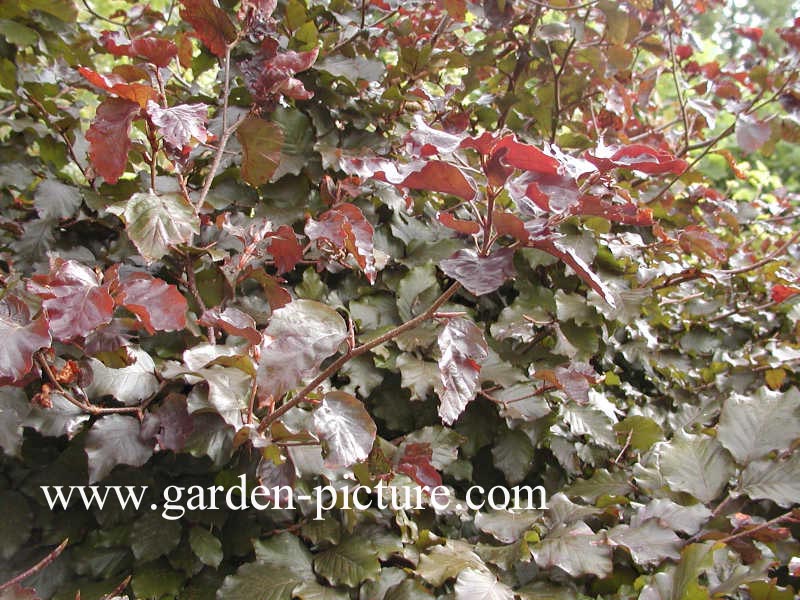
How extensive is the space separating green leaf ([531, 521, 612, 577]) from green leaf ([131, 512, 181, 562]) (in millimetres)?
597

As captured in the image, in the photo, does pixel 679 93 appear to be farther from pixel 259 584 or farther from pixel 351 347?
pixel 259 584

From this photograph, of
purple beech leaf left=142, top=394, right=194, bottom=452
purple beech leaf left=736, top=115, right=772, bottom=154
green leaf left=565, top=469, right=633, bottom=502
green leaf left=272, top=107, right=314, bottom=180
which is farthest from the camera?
purple beech leaf left=736, top=115, right=772, bottom=154

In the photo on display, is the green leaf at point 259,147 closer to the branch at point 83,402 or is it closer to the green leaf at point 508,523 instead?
the branch at point 83,402

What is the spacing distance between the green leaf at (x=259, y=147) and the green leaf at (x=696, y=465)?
890 millimetres

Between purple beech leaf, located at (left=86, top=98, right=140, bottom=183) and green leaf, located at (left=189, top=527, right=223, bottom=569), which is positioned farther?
green leaf, located at (left=189, top=527, right=223, bottom=569)

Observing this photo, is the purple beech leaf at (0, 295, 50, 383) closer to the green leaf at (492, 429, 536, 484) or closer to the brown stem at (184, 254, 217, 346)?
the brown stem at (184, 254, 217, 346)

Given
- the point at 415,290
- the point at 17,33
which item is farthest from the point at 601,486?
the point at 17,33

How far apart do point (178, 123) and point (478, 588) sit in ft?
2.60

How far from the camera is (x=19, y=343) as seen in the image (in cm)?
78

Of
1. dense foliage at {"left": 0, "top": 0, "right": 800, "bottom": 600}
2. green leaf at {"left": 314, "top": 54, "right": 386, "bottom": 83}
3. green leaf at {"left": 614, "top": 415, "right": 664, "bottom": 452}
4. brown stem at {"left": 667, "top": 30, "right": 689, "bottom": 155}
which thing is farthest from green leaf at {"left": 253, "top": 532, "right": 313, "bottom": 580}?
brown stem at {"left": 667, "top": 30, "right": 689, "bottom": 155}

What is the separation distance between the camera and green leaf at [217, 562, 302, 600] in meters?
0.99

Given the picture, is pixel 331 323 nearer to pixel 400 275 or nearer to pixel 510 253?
pixel 510 253

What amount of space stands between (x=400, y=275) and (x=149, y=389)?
0.59 m

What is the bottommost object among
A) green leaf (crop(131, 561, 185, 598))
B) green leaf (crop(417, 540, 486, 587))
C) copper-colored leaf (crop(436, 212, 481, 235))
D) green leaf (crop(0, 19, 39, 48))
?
green leaf (crop(131, 561, 185, 598))
